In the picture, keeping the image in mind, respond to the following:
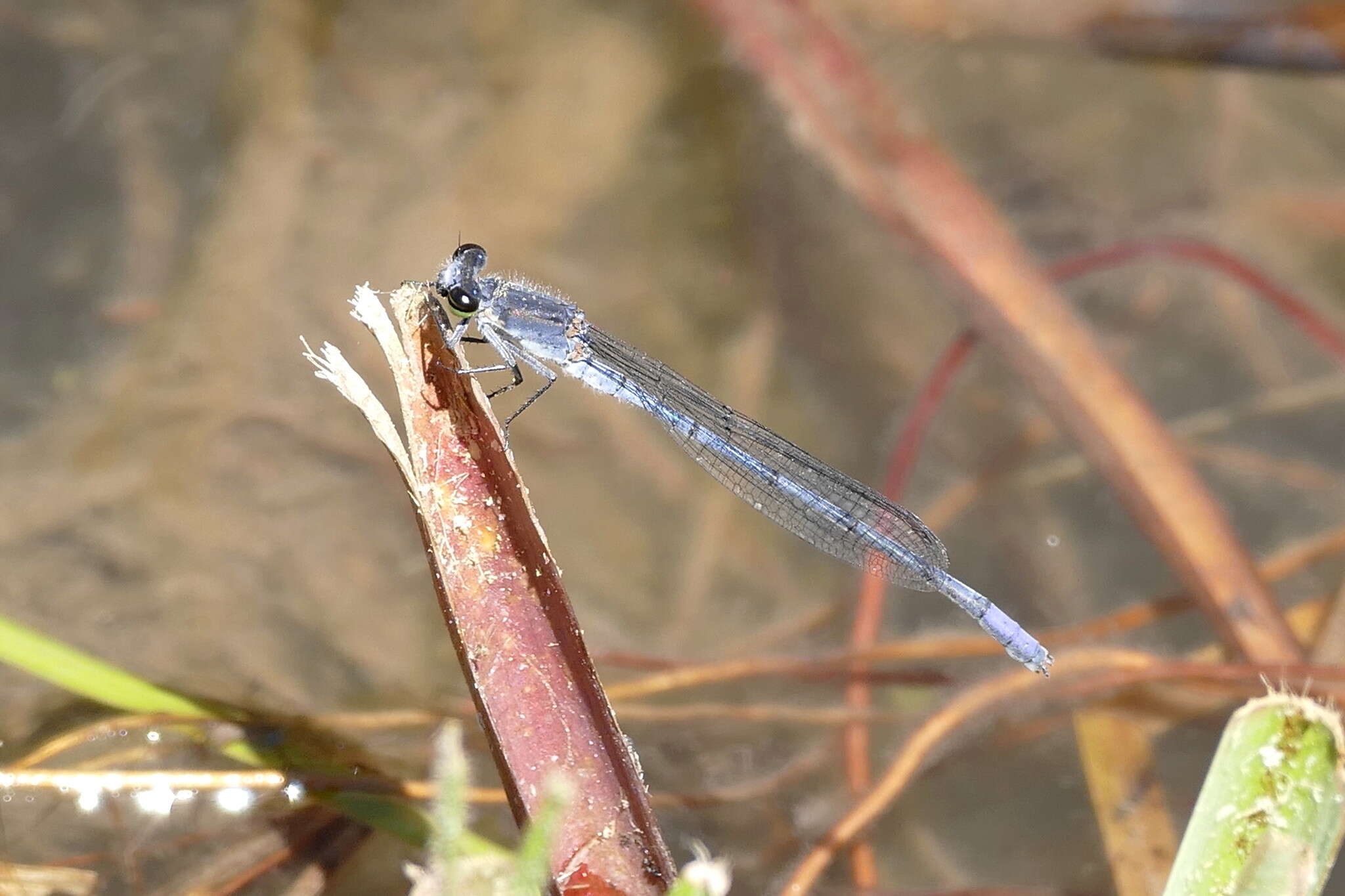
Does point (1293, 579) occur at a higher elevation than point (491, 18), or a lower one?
lower

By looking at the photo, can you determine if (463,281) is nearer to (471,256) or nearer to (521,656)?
(471,256)

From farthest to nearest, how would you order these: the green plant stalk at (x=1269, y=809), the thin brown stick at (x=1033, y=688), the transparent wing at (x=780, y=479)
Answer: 1. the transparent wing at (x=780, y=479)
2. the thin brown stick at (x=1033, y=688)
3. the green plant stalk at (x=1269, y=809)

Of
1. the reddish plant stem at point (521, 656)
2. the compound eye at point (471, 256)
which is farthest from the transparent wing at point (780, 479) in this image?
the reddish plant stem at point (521, 656)

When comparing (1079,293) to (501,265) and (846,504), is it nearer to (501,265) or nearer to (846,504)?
(846,504)

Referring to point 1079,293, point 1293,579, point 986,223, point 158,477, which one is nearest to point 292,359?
point 158,477

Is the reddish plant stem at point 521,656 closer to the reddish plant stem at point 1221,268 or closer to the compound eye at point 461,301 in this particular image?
the compound eye at point 461,301

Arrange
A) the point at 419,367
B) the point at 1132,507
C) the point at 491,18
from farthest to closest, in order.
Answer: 1. the point at 491,18
2. the point at 1132,507
3. the point at 419,367

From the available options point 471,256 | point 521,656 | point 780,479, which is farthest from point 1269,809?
point 471,256
